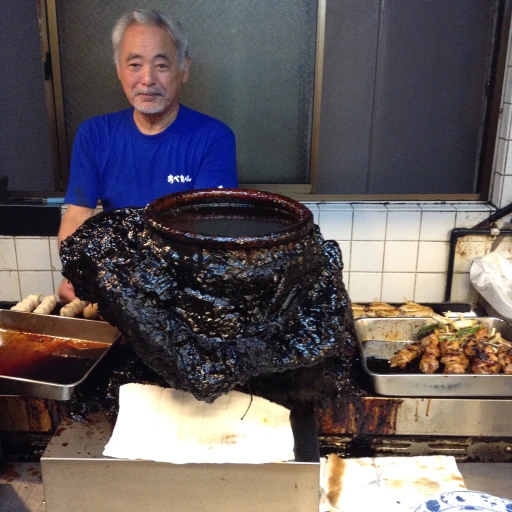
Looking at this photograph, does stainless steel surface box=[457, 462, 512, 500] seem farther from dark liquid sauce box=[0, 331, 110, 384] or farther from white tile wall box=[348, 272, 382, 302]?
white tile wall box=[348, 272, 382, 302]

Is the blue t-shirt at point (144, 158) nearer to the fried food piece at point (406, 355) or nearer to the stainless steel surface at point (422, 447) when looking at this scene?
the fried food piece at point (406, 355)

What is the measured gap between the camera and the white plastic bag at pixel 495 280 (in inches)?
139

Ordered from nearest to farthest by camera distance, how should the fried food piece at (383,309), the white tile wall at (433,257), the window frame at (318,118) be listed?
the fried food piece at (383,309)
the window frame at (318,118)
the white tile wall at (433,257)

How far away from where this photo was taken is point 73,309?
2.60 m

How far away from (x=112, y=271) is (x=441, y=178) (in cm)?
342

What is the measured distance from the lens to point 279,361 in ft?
4.80

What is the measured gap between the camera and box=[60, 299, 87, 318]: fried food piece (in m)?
Result: 2.56

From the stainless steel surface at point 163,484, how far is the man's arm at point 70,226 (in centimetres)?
137

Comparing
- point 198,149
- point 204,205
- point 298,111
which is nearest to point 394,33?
point 298,111

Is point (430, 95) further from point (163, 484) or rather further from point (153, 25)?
point (163, 484)

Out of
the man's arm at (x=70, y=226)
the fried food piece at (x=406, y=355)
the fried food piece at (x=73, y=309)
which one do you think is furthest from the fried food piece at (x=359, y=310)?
the man's arm at (x=70, y=226)

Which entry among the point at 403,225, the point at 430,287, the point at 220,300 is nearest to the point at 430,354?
the point at 220,300

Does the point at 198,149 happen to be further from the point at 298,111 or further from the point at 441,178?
the point at 441,178

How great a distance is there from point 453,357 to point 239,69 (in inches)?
103
